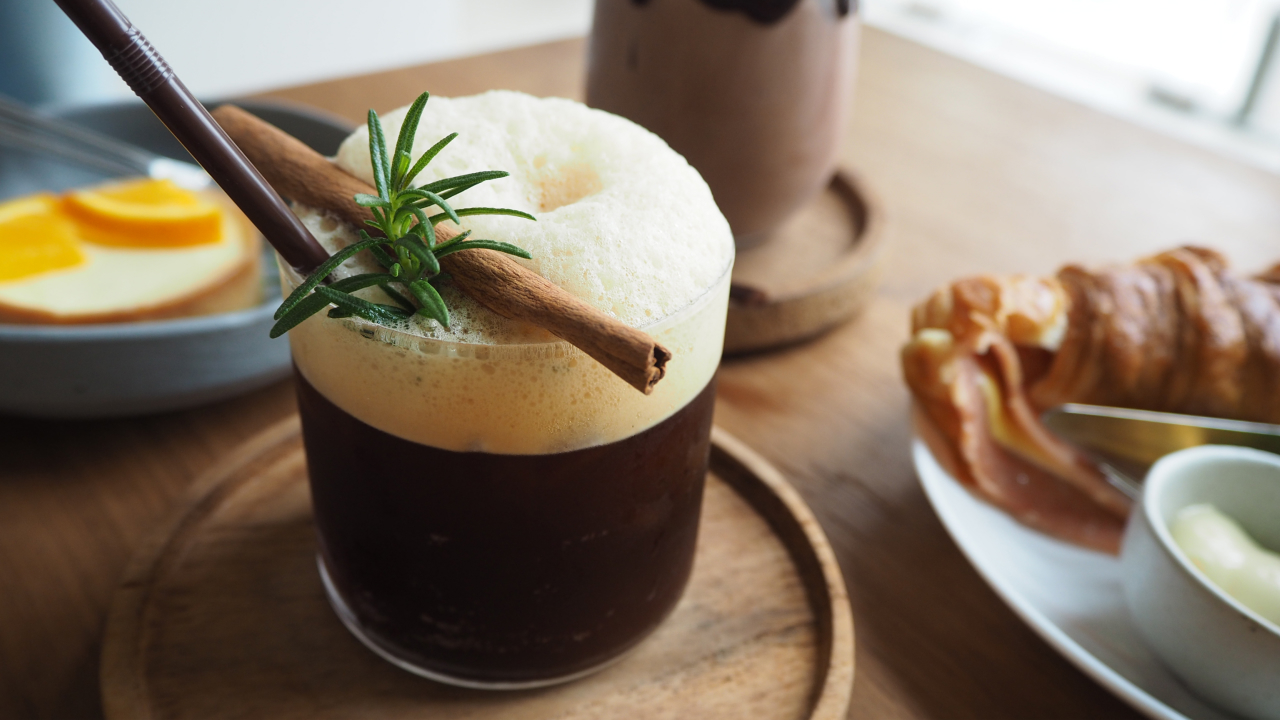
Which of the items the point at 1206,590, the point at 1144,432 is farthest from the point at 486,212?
the point at 1144,432

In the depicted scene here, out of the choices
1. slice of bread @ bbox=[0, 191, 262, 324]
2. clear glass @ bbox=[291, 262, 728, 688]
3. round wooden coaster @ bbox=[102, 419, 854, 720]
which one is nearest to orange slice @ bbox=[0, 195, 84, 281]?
slice of bread @ bbox=[0, 191, 262, 324]

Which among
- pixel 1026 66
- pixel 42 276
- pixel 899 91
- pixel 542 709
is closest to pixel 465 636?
pixel 542 709

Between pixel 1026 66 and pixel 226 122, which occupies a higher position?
pixel 226 122

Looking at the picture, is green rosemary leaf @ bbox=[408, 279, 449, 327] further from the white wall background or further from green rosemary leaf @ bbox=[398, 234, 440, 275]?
the white wall background

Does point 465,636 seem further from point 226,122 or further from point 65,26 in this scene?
point 65,26

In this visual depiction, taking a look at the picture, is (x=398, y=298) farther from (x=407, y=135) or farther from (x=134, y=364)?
(x=134, y=364)
